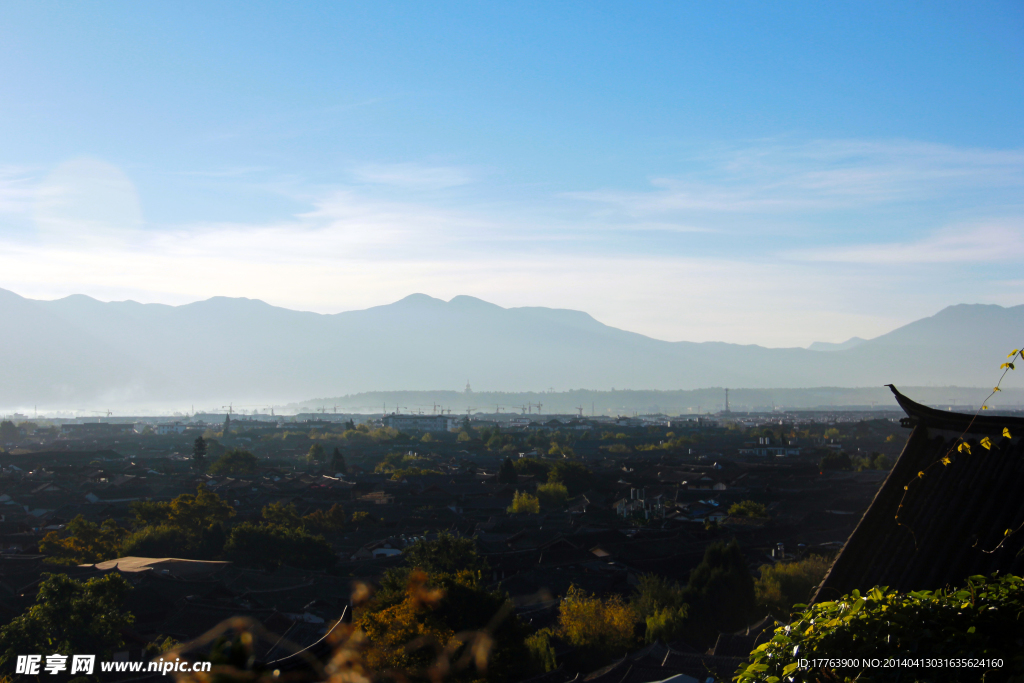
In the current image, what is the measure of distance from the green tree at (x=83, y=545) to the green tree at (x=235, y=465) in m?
25.7

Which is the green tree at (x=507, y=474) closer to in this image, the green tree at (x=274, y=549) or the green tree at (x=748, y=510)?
the green tree at (x=748, y=510)

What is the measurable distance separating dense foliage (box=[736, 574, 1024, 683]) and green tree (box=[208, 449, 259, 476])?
54.4m

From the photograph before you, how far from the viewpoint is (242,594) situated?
2069 cm

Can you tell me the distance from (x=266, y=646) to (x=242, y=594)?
158 inches

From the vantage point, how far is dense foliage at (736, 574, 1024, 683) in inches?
119

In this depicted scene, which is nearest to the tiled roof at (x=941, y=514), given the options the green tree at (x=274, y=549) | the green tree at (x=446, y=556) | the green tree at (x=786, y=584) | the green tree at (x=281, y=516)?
the green tree at (x=446, y=556)

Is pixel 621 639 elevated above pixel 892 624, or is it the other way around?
pixel 892 624

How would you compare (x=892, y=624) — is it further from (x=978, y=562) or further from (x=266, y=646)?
(x=266, y=646)

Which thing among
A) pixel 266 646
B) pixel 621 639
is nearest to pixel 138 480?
pixel 266 646

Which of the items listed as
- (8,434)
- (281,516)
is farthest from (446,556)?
(8,434)

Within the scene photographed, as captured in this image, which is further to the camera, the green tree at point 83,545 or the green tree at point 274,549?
the green tree at point 83,545

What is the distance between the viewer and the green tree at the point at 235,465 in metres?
53.7

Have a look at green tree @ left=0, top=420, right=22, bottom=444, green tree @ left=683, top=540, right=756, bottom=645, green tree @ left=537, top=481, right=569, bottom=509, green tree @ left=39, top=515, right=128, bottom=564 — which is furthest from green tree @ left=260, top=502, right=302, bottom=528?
green tree @ left=0, top=420, right=22, bottom=444

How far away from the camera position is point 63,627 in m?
14.6
